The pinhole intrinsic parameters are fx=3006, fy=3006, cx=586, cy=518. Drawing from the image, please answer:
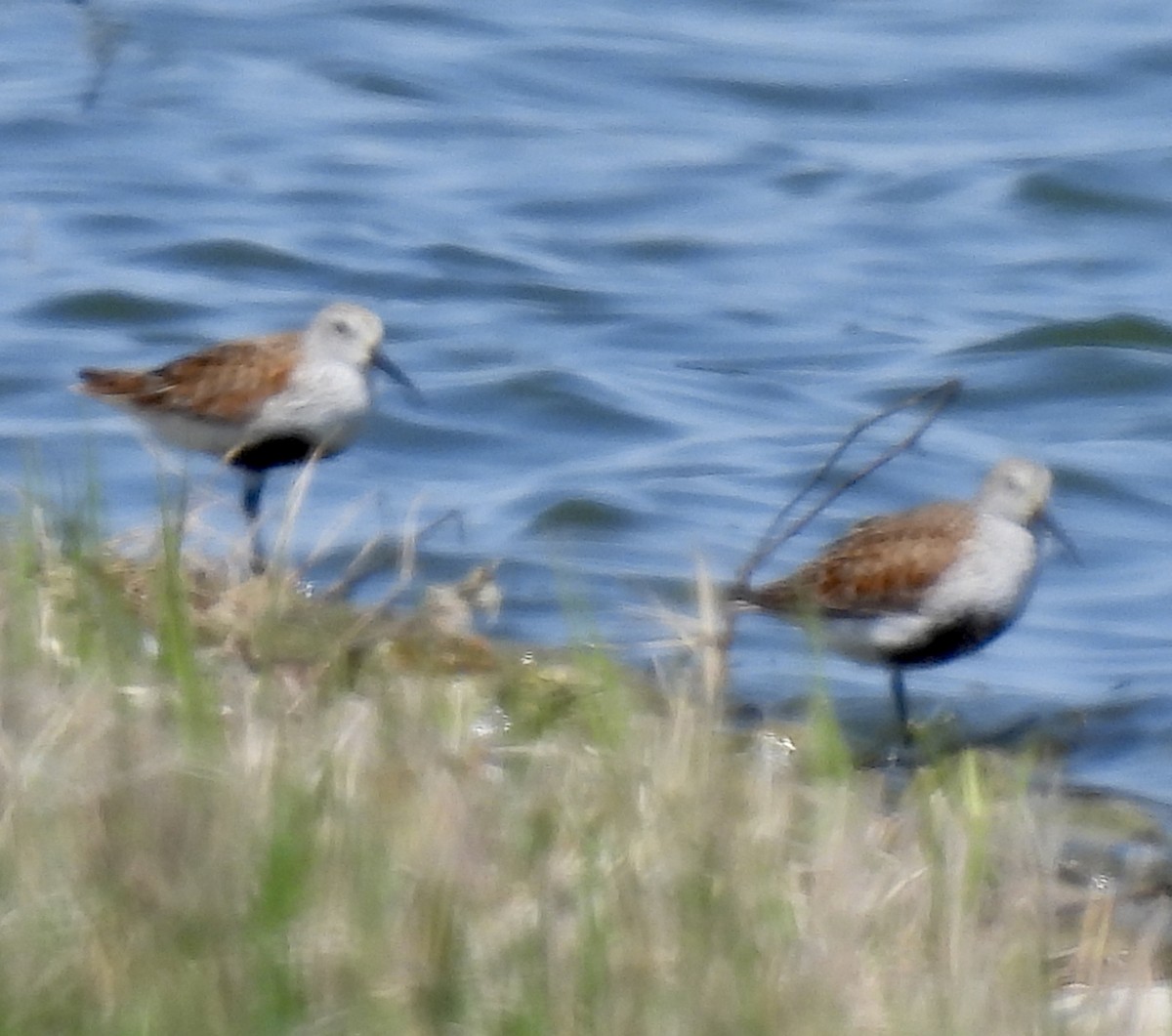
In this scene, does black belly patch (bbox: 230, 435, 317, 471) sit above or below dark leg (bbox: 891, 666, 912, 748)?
above

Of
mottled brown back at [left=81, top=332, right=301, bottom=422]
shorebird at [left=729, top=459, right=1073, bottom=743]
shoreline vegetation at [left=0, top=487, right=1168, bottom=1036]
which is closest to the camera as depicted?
shoreline vegetation at [left=0, top=487, right=1168, bottom=1036]

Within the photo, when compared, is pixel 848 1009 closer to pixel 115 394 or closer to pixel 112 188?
pixel 115 394

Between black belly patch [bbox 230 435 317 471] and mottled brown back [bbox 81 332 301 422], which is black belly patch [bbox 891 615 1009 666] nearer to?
black belly patch [bbox 230 435 317 471]

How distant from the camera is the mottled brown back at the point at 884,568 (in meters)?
8.28

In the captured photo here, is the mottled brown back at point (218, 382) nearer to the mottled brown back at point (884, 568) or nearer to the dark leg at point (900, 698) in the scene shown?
the mottled brown back at point (884, 568)

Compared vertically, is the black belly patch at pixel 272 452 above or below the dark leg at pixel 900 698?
above

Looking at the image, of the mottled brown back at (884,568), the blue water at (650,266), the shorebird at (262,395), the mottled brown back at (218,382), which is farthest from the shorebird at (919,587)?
the mottled brown back at (218,382)

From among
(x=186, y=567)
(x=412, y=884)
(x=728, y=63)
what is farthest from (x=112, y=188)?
(x=412, y=884)

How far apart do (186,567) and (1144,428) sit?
6.91 metres

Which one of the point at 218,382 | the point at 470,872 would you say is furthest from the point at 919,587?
the point at 470,872

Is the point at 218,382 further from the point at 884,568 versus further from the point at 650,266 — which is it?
the point at 650,266

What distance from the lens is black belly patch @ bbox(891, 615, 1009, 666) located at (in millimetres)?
8312

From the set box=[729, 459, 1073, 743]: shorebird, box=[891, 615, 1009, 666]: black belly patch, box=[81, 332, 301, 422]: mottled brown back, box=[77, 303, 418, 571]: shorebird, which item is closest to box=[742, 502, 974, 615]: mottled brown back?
box=[729, 459, 1073, 743]: shorebird

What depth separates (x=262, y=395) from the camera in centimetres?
899
